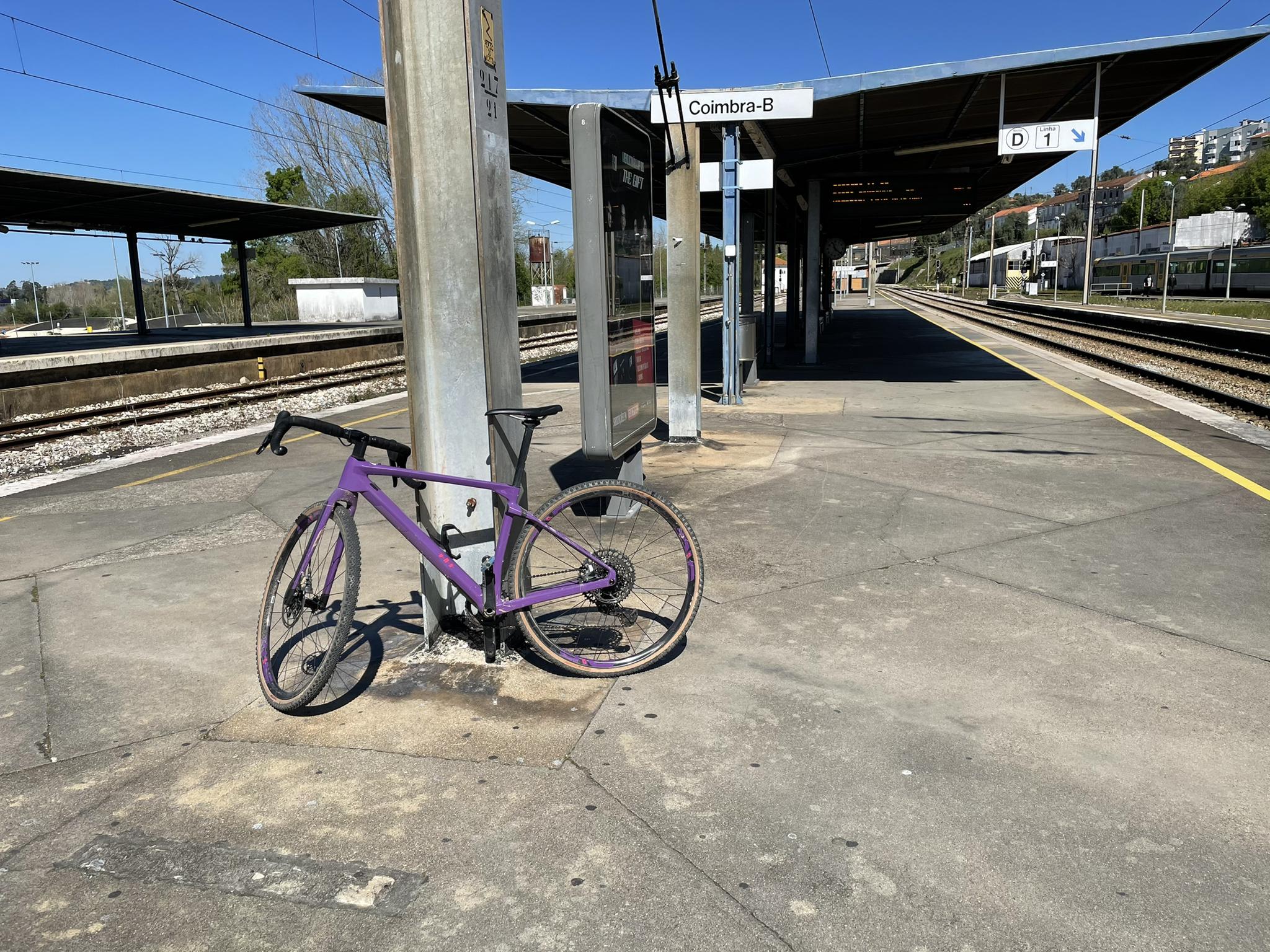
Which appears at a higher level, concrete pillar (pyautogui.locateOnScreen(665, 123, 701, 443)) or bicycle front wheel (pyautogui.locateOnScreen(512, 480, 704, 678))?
concrete pillar (pyautogui.locateOnScreen(665, 123, 701, 443))

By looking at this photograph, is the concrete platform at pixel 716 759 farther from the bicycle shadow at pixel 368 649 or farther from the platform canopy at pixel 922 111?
the platform canopy at pixel 922 111

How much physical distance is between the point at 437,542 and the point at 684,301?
6.09 metres

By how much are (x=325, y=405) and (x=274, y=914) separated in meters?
13.1

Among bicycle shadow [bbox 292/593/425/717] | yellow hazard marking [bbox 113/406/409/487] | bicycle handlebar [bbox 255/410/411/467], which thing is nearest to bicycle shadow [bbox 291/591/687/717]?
bicycle shadow [bbox 292/593/425/717]

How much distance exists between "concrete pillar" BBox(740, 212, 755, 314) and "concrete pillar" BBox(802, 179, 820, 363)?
1.25 m

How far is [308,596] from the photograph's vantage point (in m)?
3.65

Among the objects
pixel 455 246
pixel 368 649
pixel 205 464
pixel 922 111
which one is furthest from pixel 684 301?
pixel 922 111

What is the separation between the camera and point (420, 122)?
3.76 metres

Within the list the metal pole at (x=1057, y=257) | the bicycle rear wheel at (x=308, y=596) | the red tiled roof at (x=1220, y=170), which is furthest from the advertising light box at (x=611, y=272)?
the red tiled roof at (x=1220, y=170)

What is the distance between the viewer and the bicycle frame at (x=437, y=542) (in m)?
3.58

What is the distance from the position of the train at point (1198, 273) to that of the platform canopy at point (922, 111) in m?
43.4

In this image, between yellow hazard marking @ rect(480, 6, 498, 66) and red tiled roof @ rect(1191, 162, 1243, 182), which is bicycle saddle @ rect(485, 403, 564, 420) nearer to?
yellow hazard marking @ rect(480, 6, 498, 66)

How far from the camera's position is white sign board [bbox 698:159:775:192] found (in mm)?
11094

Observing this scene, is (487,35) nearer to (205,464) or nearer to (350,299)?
(205,464)
